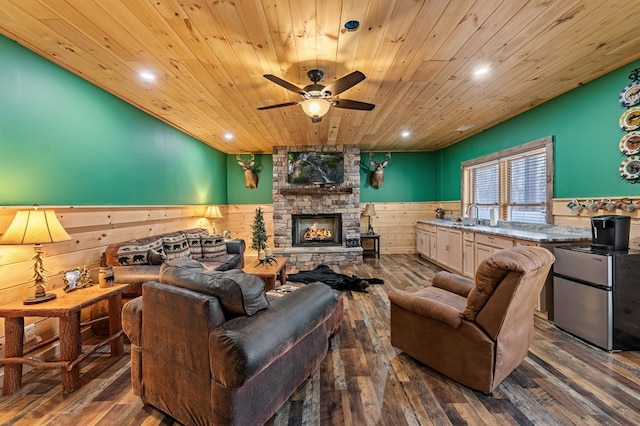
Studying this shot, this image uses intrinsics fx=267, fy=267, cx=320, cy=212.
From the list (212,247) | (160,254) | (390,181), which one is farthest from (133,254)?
(390,181)

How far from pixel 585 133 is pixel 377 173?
3.83 meters

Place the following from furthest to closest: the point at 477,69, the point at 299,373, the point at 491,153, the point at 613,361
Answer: the point at 491,153 < the point at 477,69 < the point at 613,361 < the point at 299,373

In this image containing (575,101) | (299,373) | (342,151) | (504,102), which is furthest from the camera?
(342,151)

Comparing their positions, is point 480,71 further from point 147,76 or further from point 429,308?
point 147,76

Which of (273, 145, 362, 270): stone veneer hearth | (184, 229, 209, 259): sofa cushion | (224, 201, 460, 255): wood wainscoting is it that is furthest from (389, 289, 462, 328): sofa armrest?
(224, 201, 460, 255): wood wainscoting

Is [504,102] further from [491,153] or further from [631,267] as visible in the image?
[631,267]

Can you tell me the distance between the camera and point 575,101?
10.4ft

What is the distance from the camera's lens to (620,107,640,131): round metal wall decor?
2.56 m

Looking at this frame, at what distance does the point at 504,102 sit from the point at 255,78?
326cm

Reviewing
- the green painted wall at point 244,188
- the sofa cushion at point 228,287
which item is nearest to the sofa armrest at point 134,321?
the sofa cushion at point 228,287

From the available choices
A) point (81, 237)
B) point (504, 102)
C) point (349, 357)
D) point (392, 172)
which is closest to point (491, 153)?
point (504, 102)

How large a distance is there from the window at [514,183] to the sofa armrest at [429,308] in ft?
9.04

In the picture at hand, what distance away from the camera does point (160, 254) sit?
2.88 meters

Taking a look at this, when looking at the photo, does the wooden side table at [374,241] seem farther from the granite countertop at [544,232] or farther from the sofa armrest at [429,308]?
the sofa armrest at [429,308]
